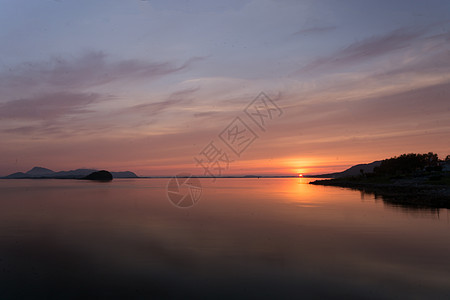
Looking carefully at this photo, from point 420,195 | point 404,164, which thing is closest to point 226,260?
point 420,195

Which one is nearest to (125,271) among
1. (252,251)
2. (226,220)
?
(252,251)

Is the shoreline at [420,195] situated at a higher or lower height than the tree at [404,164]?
lower

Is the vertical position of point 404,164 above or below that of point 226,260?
above

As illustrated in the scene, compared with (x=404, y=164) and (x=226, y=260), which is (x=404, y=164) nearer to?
(x=404, y=164)

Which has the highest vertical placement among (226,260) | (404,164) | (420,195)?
(404,164)

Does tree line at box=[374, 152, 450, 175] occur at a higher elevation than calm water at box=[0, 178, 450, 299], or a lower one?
higher

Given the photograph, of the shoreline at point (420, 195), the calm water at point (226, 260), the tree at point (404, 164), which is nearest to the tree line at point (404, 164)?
the tree at point (404, 164)

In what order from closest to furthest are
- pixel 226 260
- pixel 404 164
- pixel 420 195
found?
pixel 226 260
pixel 420 195
pixel 404 164

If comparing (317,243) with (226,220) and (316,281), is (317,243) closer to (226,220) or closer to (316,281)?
(316,281)

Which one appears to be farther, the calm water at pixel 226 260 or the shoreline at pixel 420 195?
the shoreline at pixel 420 195

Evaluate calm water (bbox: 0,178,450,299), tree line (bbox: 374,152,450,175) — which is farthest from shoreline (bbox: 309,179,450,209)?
tree line (bbox: 374,152,450,175)

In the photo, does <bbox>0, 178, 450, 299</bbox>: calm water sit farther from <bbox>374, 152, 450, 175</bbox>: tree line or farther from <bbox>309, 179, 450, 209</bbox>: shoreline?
<bbox>374, 152, 450, 175</bbox>: tree line

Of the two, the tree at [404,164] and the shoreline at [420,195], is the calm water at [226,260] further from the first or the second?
the tree at [404,164]

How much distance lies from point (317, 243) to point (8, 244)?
2081cm
